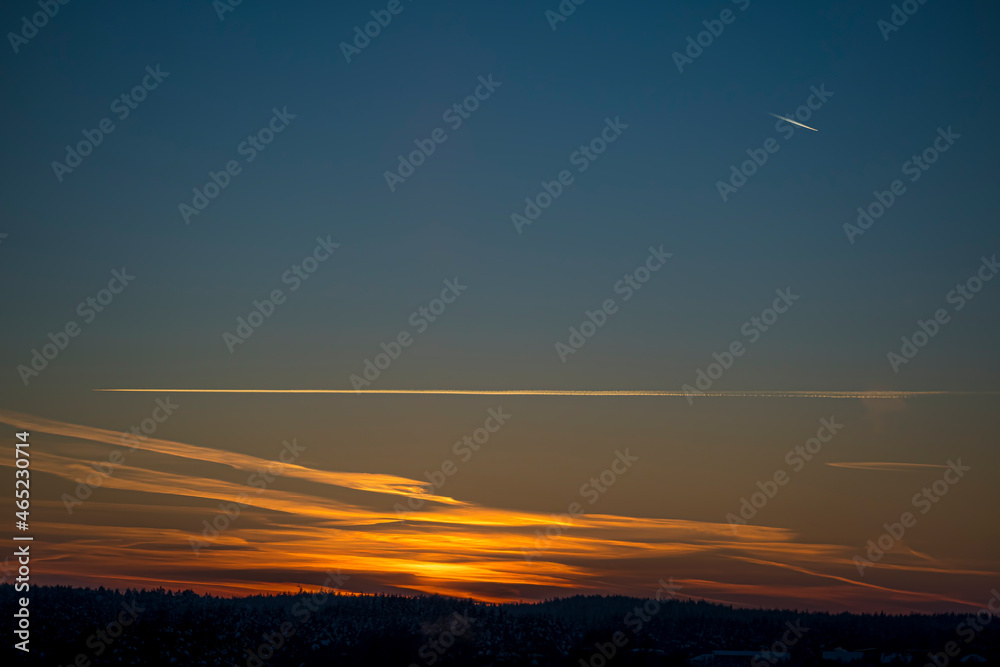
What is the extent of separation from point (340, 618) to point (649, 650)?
27.3 meters

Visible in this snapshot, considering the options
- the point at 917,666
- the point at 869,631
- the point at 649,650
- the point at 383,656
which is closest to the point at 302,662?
the point at 383,656

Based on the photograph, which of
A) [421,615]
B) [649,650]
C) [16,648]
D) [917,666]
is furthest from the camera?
[421,615]

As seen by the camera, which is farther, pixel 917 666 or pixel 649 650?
pixel 649 650

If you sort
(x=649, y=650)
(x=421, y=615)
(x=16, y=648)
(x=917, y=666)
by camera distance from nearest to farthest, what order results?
(x=16, y=648), (x=917, y=666), (x=649, y=650), (x=421, y=615)

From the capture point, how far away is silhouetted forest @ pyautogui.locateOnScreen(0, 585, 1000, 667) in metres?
69.3

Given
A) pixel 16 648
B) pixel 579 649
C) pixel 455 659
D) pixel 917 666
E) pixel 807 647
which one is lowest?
pixel 16 648

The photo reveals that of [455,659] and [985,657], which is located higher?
[985,657]

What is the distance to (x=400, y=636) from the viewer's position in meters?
77.6

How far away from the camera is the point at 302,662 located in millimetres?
72375

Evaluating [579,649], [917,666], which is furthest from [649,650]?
[917,666]

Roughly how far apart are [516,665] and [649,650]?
1211 centimetres

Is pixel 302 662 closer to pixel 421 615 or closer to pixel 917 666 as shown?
pixel 421 615

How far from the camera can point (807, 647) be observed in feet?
252

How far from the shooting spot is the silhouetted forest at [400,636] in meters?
69.3
